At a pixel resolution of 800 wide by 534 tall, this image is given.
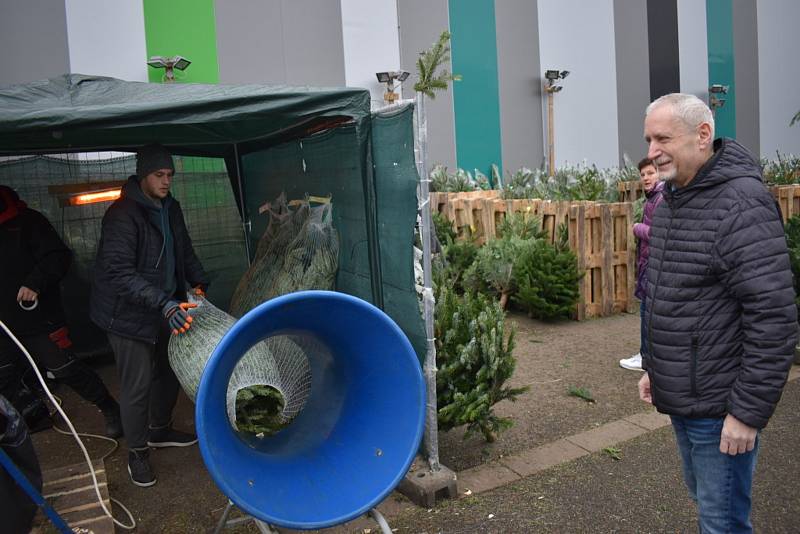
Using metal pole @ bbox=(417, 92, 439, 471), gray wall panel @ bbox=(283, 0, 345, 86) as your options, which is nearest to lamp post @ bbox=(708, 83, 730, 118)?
gray wall panel @ bbox=(283, 0, 345, 86)

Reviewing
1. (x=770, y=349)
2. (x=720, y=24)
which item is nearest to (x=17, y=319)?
(x=770, y=349)

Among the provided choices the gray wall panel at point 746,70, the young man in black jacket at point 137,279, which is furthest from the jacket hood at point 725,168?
the gray wall panel at point 746,70

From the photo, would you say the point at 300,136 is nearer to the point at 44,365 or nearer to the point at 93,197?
the point at 44,365

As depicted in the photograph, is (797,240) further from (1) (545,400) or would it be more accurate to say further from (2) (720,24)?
(2) (720,24)

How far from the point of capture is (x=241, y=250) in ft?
20.9

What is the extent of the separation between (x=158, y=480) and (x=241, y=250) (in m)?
2.82

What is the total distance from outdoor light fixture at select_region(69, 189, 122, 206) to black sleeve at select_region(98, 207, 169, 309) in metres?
2.46

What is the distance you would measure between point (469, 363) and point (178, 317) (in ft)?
5.17

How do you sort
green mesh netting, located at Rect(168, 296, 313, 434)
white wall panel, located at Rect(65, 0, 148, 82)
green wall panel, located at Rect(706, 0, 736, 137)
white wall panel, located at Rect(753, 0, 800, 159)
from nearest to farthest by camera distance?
green mesh netting, located at Rect(168, 296, 313, 434) < white wall panel, located at Rect(65, 0, 148, 82) < green wall panel, located at Rect(706, 0, 736, 137) < white wall panel, located at Rect(753, 0, 800, 159)

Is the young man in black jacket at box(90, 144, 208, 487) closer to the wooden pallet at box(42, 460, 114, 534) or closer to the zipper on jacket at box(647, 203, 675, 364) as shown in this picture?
the wooden pallet at box(42, 460, 114, 534)

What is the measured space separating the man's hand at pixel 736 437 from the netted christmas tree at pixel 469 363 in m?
1.77

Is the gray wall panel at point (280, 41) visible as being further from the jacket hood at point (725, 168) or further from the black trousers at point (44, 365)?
the jacket hood at point (725, 168)

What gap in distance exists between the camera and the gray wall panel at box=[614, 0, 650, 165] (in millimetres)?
14719

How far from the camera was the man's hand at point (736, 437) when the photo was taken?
197 cm
